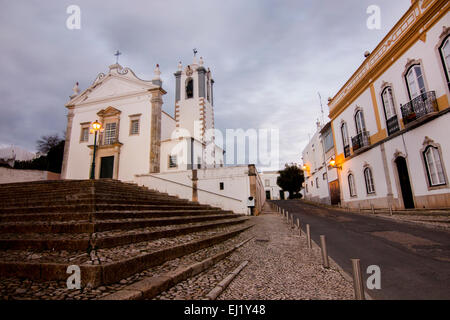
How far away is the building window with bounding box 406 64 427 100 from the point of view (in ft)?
33.2

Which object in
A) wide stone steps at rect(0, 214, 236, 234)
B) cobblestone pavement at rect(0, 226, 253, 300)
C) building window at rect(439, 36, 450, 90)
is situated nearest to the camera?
cobblestone pavement at rect(0, 226, 253, 300)

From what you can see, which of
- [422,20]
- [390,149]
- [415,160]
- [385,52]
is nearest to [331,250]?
[415,160]

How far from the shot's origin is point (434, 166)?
31.5ft

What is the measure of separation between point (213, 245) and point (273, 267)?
1981 mm

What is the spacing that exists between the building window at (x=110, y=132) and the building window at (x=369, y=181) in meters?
18.1

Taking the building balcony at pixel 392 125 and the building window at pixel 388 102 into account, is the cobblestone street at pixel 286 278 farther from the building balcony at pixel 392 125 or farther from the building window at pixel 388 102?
the building window at pixel 388 102

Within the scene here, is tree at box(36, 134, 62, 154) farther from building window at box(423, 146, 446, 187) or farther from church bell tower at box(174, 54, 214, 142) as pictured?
building window at box(423, 146, 446, 187)

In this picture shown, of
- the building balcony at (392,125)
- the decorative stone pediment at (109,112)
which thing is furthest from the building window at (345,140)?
the decorative stone pediment at (109,112)

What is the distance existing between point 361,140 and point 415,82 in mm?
4470

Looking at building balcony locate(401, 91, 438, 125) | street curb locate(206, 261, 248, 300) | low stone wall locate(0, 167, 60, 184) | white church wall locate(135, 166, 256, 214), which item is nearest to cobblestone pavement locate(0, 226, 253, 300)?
street curb locate(206, 261, 248, 300)

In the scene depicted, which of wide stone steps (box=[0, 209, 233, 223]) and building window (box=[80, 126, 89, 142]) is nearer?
wide stone steps (box=[0, 209, 233, 223])

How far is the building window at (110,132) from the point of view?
720 inches

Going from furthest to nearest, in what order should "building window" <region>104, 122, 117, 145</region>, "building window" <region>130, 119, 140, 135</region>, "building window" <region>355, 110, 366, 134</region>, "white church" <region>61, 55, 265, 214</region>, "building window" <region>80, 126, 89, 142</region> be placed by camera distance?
"building window" <region>80, 126, 89, 142</region> → "building window" <region>104, 122, 117, 145</region> → "building window" <region>130, 119, 140, 135</region> → "white church" <region>61, 55, 265, 214</region> → "building window" <region>355, 110, 366, 134</region>
